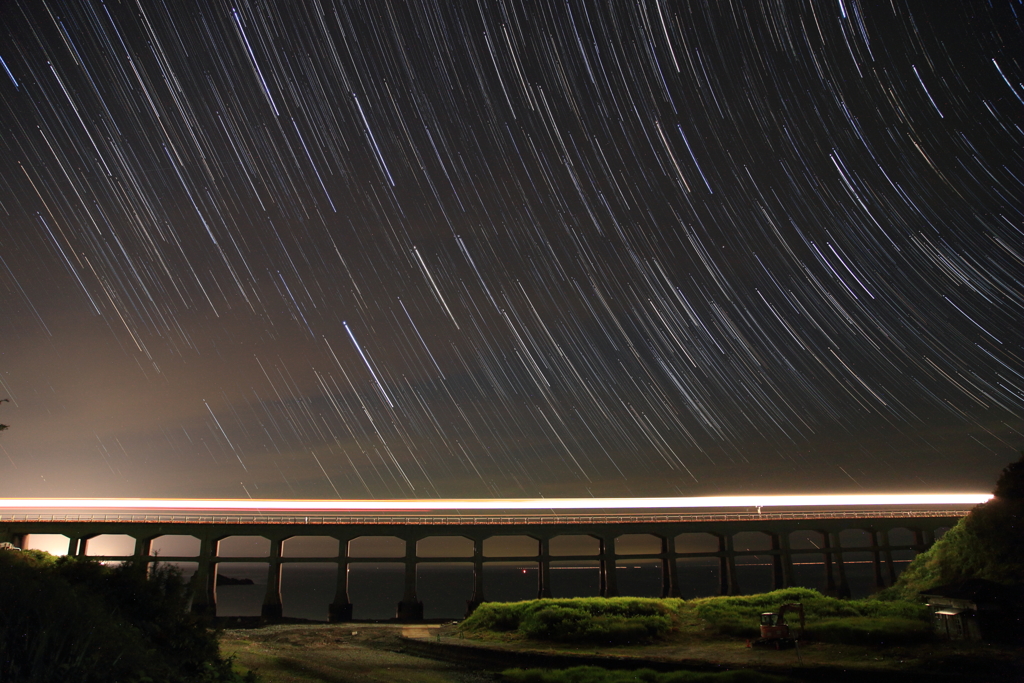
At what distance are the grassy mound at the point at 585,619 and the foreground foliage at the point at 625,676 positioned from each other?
22.7ft

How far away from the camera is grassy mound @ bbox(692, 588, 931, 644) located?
2688 cm

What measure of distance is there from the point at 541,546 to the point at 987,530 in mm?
41477

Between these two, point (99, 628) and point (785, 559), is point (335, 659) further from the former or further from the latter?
point (785, 559)

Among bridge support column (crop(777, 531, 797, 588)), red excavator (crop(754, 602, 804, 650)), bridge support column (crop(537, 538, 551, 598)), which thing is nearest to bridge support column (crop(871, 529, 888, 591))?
bridge support column (crop(777, 531, 797, 588))

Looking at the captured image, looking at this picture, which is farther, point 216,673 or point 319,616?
point 319,616

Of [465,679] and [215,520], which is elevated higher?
[215,520]

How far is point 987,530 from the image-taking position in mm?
36656

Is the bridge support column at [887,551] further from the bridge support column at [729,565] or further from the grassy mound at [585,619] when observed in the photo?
the grassy mound at [585,619]

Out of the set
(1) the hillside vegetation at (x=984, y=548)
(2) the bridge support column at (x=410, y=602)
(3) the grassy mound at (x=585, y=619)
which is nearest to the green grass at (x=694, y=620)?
(3) the grassy mound at (x=585, y=619)

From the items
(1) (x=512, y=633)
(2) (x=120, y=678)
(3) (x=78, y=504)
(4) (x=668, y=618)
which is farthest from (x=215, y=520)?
(2) (x=120, y=678)

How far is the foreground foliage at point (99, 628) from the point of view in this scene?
1097cm

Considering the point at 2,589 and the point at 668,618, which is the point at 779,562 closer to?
the point at 668,618

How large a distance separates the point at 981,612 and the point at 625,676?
14.6 m

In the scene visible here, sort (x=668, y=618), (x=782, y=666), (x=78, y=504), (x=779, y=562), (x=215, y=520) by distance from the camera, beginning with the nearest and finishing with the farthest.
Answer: (x=782, y=666) → (x=668, y=618) → (x=215, y=520) → (x=779, y=562) → (x=78, y=504)
